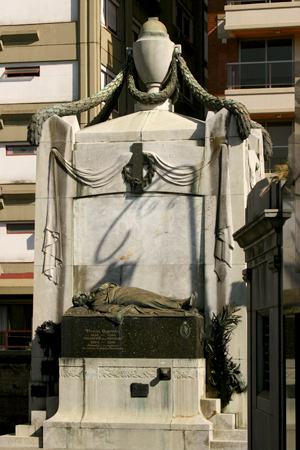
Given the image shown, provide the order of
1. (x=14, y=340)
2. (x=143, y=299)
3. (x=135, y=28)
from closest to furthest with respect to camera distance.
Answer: (x=143, y=299) < (x=14, y=340) < (x=135, y=28)

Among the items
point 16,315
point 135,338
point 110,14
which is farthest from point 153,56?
point 16,315

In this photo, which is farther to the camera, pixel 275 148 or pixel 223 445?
pixel 275 148

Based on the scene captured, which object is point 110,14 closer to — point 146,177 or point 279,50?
point 279,50

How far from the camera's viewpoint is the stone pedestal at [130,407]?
83.3 feet

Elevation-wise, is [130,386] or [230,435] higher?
[130,386]

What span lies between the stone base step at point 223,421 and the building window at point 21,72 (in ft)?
82.6

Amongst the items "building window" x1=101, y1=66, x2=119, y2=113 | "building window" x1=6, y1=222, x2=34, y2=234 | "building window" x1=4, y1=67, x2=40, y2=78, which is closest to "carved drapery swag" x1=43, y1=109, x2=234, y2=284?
"building window" x1=101, y1=66, x2=119, y2=113

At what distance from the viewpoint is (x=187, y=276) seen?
28375 millimetres

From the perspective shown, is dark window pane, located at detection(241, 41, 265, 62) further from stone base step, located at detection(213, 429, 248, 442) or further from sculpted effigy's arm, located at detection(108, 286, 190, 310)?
stone base step, located at detection(213, 429, 248, 442)

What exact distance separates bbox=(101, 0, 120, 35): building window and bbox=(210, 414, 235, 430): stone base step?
83.5 ft

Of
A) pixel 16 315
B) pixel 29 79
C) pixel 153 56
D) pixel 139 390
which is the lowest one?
pixel 139 390

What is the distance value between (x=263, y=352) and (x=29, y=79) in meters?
31.0

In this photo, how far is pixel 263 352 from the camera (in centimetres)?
1930

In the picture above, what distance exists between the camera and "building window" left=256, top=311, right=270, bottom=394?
19.0 m
